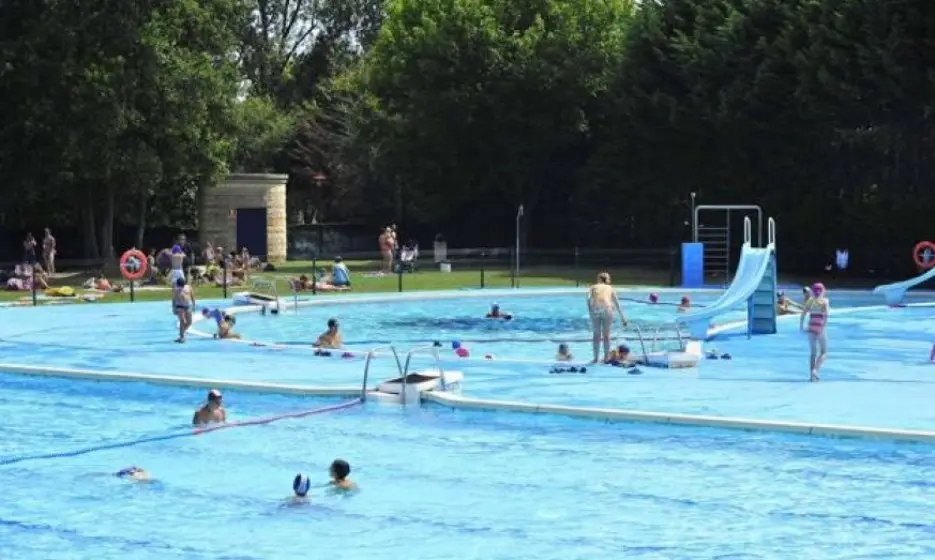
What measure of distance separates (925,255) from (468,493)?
1222 inches

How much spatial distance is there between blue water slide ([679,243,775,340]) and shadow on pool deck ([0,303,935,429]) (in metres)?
0.52

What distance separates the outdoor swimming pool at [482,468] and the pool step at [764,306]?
148 inches

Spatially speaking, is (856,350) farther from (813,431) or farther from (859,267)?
(859,267)

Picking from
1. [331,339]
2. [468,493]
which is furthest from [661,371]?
[468,493]

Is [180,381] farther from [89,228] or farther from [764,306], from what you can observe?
[89,228]

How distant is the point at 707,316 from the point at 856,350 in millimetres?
3042

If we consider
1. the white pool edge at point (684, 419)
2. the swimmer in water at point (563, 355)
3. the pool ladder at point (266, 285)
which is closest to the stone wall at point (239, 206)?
the pool ladder at point (266, 285)

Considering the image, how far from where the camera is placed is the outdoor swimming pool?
12.8 m

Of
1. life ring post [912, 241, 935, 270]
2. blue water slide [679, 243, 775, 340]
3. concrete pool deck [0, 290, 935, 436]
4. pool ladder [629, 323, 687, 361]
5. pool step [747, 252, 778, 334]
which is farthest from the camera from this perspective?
life ring post [912, 241, 935, 270]

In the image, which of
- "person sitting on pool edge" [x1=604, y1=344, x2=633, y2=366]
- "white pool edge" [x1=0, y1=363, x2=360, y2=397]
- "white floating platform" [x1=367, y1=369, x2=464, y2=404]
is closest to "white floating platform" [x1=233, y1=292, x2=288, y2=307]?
"white pool edge" [x1=0, y1=363, x2=360, y2=397]

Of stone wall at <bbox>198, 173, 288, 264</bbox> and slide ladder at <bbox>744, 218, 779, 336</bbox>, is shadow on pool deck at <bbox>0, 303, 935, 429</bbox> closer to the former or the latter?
slide ladder at <bbox>744, 218, 779, 336</bbox>

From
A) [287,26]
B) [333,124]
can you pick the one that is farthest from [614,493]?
[287,26]

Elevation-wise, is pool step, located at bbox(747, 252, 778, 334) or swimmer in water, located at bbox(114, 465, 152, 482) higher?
pool step, located at bbox(747, 252, 778, 334)

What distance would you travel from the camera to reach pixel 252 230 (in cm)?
5381
